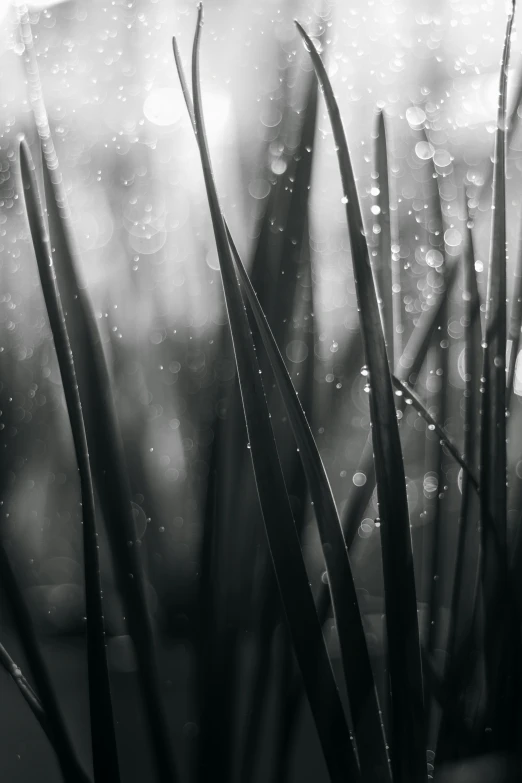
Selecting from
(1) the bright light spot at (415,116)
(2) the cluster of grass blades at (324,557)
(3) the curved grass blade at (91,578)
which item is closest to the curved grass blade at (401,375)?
(2) the cluster of grass blades at (324,557)

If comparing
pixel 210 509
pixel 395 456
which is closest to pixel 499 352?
pixel 395 456

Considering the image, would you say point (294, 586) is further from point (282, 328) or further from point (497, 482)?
point (282, 328)

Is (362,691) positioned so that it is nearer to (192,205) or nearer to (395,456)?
(395,456)

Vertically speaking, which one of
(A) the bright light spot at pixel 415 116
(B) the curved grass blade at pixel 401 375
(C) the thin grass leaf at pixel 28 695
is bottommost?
(C) the thin grass leaf at pixel 28 695

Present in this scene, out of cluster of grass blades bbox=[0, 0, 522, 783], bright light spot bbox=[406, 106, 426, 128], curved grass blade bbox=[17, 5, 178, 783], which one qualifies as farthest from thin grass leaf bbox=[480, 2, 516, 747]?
bright light spot bbox=[406, 106, 426, 128]

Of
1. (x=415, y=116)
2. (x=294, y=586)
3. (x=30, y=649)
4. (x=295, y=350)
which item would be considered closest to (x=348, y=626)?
(x=294, y=586)

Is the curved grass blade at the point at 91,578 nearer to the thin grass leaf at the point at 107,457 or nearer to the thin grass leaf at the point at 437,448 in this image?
the thin grass leaf at the point at 107,457

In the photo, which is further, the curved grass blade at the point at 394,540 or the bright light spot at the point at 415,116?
the bright light spot at the point at 415,116
